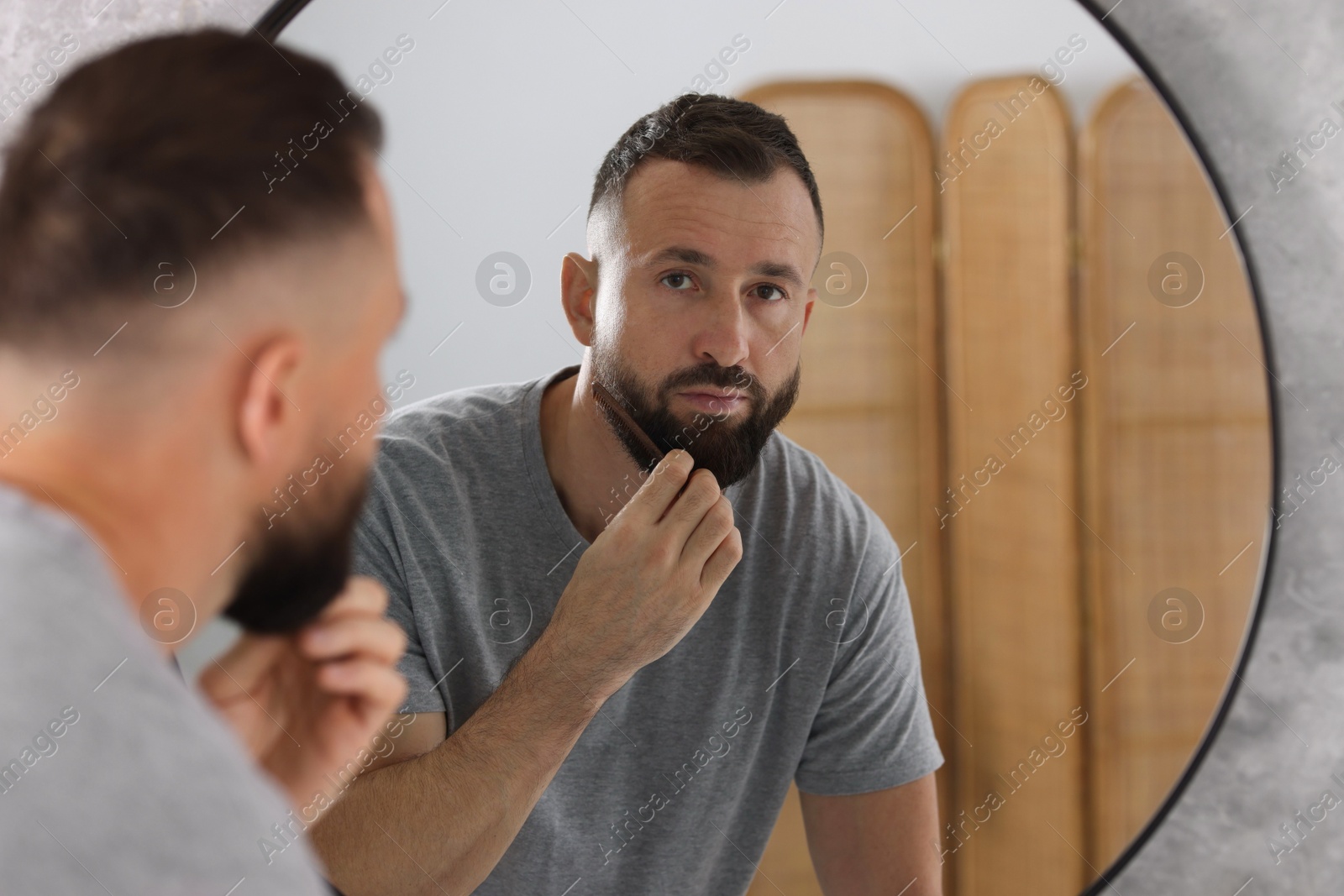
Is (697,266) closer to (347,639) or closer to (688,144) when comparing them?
(688,144)

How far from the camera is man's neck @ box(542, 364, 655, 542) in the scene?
0.49 m

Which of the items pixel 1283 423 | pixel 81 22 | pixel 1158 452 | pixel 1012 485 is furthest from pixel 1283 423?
pixel 81 22

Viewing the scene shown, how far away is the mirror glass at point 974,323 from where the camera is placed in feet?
1.45

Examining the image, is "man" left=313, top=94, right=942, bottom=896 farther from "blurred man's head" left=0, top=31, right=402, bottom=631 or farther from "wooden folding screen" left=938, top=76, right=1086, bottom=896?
"blurred man's head" left=0, top=31, right=402, bottom=631

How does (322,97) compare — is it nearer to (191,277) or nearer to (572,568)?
(191,277)

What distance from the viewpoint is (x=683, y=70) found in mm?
460

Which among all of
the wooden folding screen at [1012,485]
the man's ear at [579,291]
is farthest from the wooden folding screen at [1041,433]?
the man's ear at [579,291]

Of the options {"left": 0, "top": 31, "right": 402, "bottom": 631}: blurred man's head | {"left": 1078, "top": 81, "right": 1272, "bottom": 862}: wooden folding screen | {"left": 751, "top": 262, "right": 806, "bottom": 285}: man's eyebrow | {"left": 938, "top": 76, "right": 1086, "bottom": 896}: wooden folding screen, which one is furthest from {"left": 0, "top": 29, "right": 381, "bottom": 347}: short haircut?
{"left": 1078, "top": 81, "right": 1272, "bottom": 862}: wooden folding screen

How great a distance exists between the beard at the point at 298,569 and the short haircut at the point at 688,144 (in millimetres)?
211

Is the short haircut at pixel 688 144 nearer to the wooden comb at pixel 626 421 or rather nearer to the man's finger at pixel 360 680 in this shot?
the wooden comb at pixel 626 421

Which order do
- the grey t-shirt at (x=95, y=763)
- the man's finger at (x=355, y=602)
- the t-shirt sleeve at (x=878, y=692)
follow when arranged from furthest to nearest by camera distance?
the t-shirt sleeve at (x=878, y=692)
the man's finger at (x=355, y=602)
the grey t-shirt at (x=95, y=763)

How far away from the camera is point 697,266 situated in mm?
453

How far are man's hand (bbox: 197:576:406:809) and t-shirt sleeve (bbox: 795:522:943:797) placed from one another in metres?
0.28

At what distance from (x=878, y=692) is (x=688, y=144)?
0.32 meters
